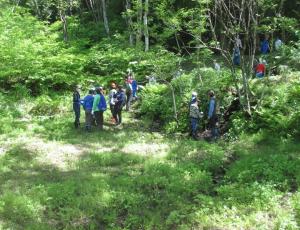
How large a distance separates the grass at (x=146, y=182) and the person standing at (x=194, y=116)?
69 centimetres

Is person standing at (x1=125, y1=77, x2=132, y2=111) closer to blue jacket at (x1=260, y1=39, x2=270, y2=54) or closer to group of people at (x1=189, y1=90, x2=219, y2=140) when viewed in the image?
group of people at (x1=189, y1=90, x2=219, y2=140)

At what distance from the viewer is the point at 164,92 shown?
2083 cm

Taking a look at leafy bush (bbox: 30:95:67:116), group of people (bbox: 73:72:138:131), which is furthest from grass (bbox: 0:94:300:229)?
leafy bush (bbox: 30:95:67:116)

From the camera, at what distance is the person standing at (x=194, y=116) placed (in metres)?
16.1

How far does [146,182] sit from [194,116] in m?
4.82

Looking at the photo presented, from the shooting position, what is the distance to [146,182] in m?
12.0

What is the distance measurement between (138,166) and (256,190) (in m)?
3.88

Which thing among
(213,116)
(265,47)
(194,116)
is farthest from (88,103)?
(265,47)

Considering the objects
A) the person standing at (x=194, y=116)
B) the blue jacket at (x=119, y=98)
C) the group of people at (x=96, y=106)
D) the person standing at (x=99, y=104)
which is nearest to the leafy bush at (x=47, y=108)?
the group of people at (x=96, y=106)

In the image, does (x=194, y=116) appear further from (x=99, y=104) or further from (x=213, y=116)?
(x=99, y=104)

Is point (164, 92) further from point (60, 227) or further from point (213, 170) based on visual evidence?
point (60, 227)

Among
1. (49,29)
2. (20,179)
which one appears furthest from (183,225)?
(49,29)

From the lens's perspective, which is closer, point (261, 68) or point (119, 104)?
point (119, 104)

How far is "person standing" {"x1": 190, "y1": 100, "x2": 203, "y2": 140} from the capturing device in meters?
16.1
